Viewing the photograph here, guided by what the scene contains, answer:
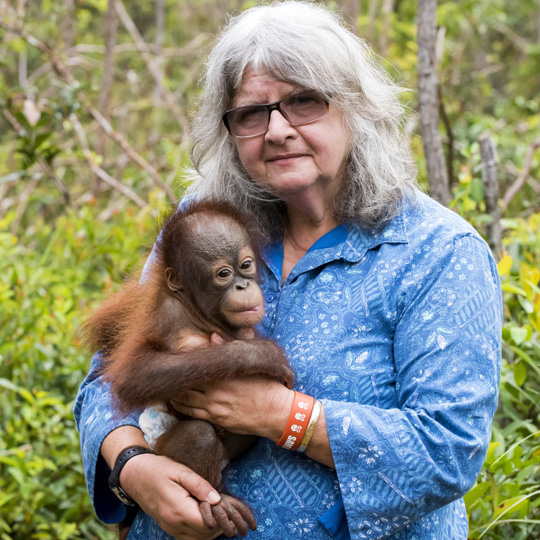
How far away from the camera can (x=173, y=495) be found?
1.67 m

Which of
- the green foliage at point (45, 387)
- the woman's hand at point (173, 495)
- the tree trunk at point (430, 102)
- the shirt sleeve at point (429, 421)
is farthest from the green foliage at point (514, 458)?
the green foliage at point (45, 387)

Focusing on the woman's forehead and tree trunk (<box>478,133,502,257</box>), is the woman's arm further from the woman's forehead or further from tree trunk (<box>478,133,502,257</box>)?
tree trunk (<box>478,133,502,257</box>)

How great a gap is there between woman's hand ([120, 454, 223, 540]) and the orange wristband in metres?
0.25

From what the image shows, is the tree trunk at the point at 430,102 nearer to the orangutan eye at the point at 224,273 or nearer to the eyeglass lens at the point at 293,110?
the eyeglass lens at the point at 293,110

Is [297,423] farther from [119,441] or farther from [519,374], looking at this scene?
[519,374]

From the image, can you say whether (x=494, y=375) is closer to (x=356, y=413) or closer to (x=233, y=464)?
Answer: (x=356, y=413)

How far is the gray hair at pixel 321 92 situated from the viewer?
1.86 m

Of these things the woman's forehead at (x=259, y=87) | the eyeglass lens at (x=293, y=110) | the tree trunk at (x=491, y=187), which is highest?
the woman's forehead at (x=259, y=87)

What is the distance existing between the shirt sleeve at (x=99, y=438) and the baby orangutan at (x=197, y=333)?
94mm

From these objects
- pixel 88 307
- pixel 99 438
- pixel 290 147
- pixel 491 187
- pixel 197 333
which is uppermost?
pixel 290 147

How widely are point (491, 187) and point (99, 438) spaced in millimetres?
2224

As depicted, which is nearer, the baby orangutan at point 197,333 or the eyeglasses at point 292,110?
the baby orangutan at point 197,333

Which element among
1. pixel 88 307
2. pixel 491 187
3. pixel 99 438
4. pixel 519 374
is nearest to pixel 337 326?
pixel 99 438

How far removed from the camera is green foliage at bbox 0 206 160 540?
3084 millimetres
